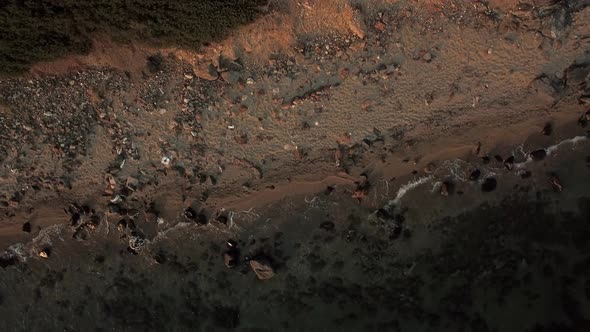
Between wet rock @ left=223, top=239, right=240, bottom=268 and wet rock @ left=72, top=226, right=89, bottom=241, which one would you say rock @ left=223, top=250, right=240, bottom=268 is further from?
wet rock @ left=72, top=226, right=89, bottom=241

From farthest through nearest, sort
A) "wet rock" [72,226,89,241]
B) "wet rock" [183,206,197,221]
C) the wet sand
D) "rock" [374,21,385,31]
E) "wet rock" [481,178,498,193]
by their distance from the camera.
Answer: "wet rock" [72,226,89,241]
"wet rock" [183,206,197,221]
"wet rock" [481,178,498,193]
the wet sand
"rock" [374,21,385,31]

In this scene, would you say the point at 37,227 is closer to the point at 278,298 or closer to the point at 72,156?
the point at 72,156

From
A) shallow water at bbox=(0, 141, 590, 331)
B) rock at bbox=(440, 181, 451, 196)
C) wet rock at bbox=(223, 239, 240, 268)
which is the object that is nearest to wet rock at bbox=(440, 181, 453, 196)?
rock at bbox=(440, 181, 451, 196)

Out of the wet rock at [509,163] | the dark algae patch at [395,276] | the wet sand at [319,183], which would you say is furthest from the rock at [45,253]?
the wet rock at [509,163]

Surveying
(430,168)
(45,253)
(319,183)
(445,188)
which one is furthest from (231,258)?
(445,188)

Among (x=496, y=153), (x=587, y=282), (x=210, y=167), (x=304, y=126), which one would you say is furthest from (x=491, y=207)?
(x=210, y=167)

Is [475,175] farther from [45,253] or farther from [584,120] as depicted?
[45,253]
